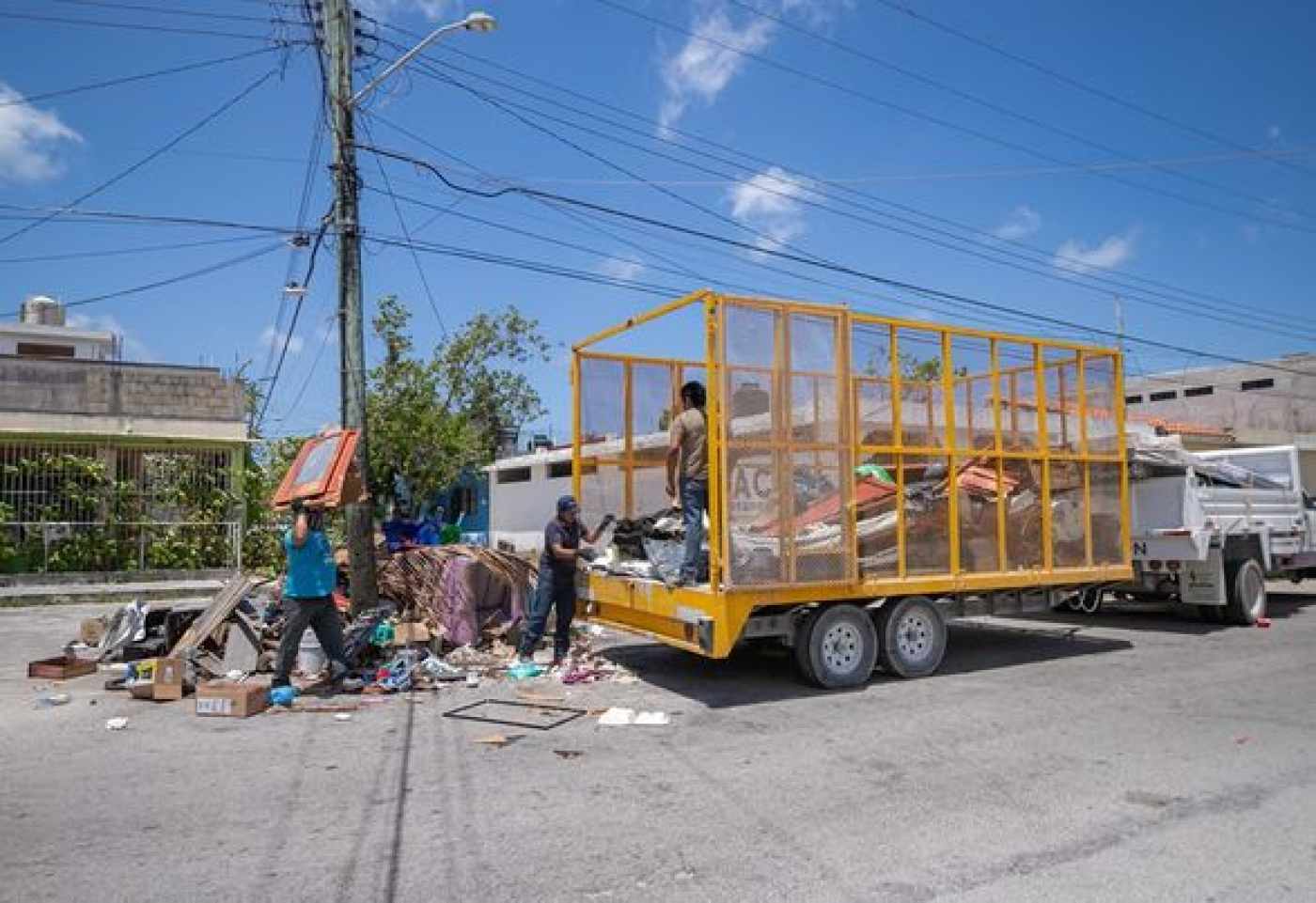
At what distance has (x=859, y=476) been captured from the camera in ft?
27.0

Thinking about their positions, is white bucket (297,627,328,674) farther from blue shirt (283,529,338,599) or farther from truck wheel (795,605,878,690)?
truck wheel (795,605,878,690)

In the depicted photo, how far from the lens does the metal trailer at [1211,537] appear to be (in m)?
11.1

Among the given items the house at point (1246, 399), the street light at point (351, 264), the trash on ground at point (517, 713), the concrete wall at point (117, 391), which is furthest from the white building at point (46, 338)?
the house at point (1246, 399)

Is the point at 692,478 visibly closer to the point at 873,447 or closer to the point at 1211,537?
the point at 873,447

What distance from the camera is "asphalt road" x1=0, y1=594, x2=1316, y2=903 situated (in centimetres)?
391

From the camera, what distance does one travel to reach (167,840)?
4410 mm

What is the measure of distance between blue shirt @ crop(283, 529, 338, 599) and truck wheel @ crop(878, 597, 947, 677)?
15.8ft

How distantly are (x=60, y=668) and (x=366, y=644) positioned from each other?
Result: 272 centimetres

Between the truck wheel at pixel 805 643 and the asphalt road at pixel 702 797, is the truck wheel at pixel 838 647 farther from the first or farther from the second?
the asphalt road at pixel 702 797

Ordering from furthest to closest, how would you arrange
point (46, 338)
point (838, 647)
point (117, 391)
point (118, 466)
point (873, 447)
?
point (46, 338) < point (117, 391) < point (118, 466) < point (873, 447) < point (838, 647)

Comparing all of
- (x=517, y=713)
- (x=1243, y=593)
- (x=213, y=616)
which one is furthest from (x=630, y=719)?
(x=1243, y=593)

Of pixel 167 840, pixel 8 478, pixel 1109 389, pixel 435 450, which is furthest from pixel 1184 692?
pixel 435 450

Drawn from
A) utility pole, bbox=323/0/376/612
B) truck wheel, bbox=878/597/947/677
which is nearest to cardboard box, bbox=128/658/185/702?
utility pole, bbox=323/0/376/612

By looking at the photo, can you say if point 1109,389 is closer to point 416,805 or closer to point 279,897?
point 416,805
